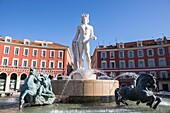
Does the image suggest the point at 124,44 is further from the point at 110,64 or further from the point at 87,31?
the point at 87,31

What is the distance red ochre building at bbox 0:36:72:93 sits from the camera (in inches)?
1331

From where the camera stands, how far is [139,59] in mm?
37750

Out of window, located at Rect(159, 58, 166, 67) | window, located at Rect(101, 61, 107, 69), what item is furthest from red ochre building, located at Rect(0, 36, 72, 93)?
window, located at Rect(159, 58, 166, 67)

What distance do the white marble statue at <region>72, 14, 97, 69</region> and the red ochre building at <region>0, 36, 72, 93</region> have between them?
1076 inches

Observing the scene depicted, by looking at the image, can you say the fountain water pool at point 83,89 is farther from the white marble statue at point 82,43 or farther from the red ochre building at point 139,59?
the red ochre building at point 139,59

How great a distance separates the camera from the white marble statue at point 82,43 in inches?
376

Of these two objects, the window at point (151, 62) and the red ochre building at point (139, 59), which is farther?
the window at point (151, 62)

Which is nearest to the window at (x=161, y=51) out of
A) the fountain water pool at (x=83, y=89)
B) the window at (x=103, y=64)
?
the window at (x=103, y=64)

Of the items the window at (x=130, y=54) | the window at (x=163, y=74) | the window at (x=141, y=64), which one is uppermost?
the window at (x=130, y=54)

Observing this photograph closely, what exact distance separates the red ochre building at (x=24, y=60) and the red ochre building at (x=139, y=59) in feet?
38.5

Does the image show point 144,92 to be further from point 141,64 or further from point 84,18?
point 141,64

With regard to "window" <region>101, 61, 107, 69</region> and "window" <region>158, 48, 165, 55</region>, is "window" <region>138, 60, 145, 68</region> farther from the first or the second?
"window" <region>101, 61, 107, 69</region>

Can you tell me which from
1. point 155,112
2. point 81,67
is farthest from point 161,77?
point 155,112

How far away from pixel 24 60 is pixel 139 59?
31.4 metres
